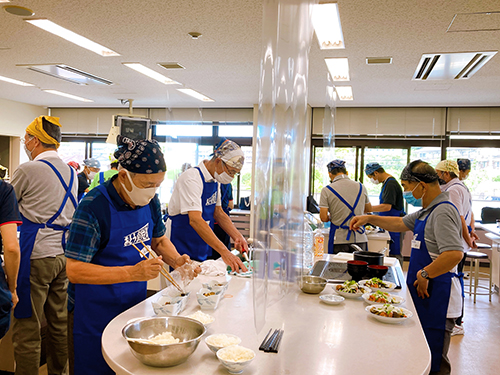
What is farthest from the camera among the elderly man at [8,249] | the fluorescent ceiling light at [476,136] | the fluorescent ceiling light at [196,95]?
the fluorescent ceiling light at [476,136]

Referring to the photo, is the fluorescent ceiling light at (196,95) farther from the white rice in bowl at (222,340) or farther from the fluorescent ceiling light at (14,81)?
the white rice in bowl at (222,340)

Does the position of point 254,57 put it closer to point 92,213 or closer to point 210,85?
point 210,85

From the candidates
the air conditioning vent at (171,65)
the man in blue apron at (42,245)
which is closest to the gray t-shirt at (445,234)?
the man in blue apron at (42,245)

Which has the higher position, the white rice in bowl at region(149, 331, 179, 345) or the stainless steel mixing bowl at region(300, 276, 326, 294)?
the stainless steel mixing bowl at region(300, 276, 326, 294)

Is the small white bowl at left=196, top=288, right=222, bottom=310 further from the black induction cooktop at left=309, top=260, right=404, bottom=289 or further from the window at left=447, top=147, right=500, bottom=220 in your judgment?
the window at left=447, top=147, right=500, bottom=220

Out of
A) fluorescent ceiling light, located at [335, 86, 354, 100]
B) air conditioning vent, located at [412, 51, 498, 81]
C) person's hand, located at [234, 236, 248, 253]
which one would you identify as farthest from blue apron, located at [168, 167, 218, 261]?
fluorescent ceiling light, located at [335, 86, 354, 100]

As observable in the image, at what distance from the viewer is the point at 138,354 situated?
4.25 feet

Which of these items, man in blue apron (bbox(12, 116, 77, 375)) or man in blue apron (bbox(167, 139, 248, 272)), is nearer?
man in blue apron (bbox(12, 116, 77, 375))

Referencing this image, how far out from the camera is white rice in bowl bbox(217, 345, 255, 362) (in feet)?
4.29

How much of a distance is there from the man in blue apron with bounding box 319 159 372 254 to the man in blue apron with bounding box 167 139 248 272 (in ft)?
5.18

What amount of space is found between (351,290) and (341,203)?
2177 mm

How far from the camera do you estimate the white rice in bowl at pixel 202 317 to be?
1.66 m

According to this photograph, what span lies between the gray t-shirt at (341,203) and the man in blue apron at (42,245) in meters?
2.51

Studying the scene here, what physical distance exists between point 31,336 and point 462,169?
4787 mm
